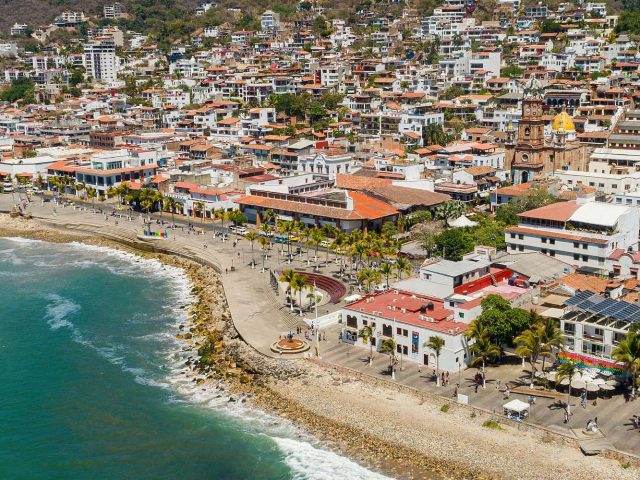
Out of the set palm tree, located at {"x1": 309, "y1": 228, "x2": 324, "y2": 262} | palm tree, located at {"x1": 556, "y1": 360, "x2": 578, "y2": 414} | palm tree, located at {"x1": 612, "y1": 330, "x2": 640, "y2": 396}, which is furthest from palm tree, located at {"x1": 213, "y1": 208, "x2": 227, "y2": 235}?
palm tree, located at {"x1": 612, "y1": 330, "x2": 640, "y2": 396}

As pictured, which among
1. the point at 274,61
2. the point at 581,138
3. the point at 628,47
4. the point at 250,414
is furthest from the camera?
the point at 274,61

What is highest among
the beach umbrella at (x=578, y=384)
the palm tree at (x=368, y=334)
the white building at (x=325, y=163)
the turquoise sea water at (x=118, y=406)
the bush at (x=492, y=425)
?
the white building at (x=325, y=163)

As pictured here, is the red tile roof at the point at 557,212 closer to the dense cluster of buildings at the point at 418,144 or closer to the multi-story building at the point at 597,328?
the dense cluster of buildings at the point at 418,144

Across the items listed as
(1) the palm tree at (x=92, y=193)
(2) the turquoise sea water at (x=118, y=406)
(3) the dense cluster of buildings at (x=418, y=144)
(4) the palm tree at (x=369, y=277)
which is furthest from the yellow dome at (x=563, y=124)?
(1) the palm tree at (x=92, y=193)

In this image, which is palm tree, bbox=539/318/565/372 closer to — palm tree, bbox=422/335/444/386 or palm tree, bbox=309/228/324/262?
palm tree, bbox=422/335/444/386

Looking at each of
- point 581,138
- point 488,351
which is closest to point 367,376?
point 488,351

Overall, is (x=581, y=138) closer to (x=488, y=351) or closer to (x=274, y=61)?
(x=488, y=351)
